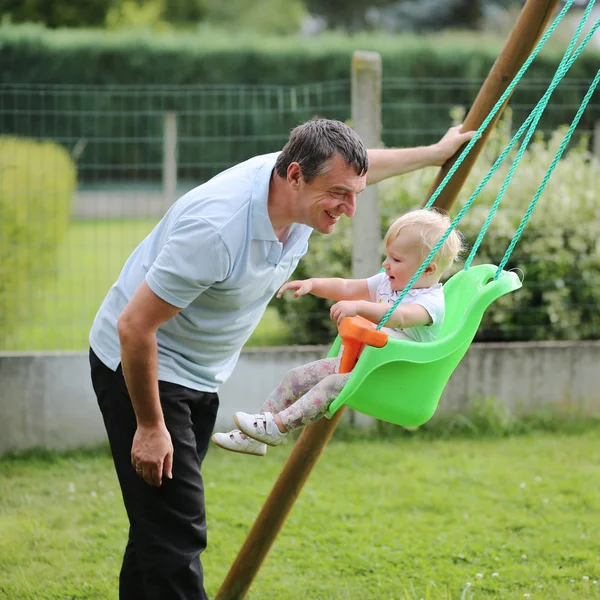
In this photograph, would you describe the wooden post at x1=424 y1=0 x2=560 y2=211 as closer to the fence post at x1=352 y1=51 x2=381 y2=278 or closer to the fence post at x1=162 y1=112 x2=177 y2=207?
the fence post at x1=352 y1=51 x2=381 y2=278

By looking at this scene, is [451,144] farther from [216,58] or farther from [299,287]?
[216,58]

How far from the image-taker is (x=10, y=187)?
6332 millimetres

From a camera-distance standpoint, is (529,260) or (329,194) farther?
(529,260)

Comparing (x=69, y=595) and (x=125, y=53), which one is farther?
(x=125, y=53)

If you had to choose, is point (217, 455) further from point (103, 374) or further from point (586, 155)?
point (586, 155)

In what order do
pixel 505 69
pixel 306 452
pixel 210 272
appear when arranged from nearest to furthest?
pixel 210 272 → pixel 505 69 → pixel 306 452

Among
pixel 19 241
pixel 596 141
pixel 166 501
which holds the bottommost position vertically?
pixel 19 241

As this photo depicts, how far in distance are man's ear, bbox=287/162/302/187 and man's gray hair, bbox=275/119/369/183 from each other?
1 cm

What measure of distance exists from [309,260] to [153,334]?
3.65 m

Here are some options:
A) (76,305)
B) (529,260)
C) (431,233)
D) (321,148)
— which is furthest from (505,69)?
(76,305)

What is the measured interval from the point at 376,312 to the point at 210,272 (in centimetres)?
47

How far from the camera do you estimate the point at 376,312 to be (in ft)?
8.30

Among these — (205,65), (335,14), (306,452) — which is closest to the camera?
(306,452)

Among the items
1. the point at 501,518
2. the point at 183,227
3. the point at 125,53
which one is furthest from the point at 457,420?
the point at 125,53
